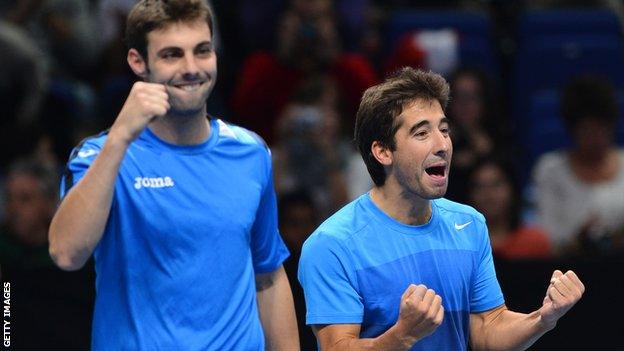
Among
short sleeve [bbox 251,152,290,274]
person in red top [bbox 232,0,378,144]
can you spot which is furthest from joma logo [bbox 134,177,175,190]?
person in red top [bbox 232,0,378,144]

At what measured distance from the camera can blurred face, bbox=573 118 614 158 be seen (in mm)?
7473

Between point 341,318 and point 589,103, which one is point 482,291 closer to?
point 341,318

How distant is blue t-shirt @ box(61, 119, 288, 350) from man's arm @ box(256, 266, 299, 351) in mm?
232

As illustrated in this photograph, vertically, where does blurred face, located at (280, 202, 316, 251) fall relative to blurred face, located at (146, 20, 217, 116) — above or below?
below

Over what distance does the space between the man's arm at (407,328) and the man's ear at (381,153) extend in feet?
1.65

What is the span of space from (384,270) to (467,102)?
4142 millimetres

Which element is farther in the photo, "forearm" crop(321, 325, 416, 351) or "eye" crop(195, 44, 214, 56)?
"eye" crop(195, 44, 214, 56)

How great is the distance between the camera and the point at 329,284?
3799mm

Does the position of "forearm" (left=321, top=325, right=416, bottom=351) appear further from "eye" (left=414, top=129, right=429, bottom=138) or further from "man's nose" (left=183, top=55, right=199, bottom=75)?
"man's nose" (left=183, top=55, right=199, bottom=75)

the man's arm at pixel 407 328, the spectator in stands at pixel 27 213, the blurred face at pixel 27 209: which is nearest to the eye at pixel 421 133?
the man's arm at pixel 407 328

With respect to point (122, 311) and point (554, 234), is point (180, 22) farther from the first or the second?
point (554, 234)

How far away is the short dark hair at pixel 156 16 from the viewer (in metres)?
4.20

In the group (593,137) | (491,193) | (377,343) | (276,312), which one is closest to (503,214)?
(491,193)

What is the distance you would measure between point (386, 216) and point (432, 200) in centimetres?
22
